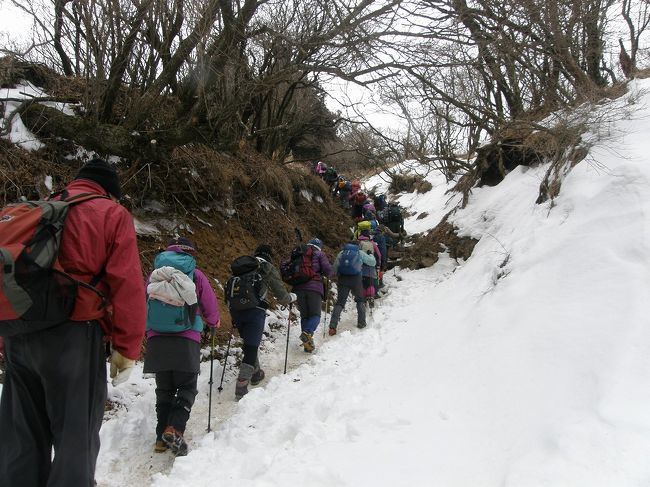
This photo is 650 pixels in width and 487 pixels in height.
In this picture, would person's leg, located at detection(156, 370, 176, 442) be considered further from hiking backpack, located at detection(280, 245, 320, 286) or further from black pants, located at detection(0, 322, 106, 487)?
hiking backpack, located at detection(280, 245, 320, 286)

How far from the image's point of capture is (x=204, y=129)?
272 inches

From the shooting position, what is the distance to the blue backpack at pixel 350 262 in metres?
7.88

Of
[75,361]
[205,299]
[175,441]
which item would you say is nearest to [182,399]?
[175,441]

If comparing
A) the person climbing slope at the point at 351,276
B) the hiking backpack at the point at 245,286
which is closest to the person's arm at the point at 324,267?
the person climbing slope at the point at 351,276

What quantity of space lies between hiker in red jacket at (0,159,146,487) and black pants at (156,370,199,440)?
1.37 meters

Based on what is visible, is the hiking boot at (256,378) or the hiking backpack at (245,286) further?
the hiking boot at (256,378)

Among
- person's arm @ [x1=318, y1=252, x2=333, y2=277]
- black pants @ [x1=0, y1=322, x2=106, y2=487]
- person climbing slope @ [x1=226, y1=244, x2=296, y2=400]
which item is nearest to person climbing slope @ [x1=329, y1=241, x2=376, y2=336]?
person's arm @ [x1=318, y1=252, x2=333, y2=277]

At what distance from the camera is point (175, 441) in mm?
3629

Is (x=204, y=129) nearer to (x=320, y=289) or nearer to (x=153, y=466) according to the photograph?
(x=320, y=289)

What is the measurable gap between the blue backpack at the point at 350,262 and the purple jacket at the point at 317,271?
102 centimetres

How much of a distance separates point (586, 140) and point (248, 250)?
699 centimetres

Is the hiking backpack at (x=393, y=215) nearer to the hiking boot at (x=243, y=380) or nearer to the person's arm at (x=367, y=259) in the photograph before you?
the person's arm at (x=367, y=259)

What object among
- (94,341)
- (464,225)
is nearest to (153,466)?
(94,341)

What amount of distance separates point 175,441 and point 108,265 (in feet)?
6.93
